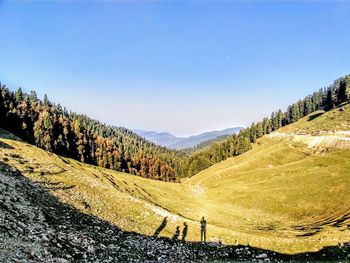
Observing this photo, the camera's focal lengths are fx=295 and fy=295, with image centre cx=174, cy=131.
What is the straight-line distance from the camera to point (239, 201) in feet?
249

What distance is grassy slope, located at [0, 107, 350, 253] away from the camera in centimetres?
3488

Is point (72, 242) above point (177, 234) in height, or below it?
above

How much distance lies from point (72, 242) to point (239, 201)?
60.7m

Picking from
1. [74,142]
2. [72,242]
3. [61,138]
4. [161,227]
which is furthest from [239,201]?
[74,142]

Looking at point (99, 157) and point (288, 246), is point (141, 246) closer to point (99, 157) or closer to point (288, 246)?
point (288, 246)

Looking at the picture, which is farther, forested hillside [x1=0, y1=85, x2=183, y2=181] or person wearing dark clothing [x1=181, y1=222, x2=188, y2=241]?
forested hillside [x1=0, y1=85, x2=183, y2=181]

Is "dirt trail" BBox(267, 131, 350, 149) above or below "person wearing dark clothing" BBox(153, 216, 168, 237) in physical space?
above

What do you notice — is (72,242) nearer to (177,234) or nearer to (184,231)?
(177,234)

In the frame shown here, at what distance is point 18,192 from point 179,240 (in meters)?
16.5

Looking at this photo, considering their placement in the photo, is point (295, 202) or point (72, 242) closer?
point (72, 242)

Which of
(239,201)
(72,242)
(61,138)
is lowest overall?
(239,201)

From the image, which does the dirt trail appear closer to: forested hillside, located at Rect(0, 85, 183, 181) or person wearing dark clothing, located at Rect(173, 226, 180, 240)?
forested hillside, located at Rect(0, 85, 183, 181)

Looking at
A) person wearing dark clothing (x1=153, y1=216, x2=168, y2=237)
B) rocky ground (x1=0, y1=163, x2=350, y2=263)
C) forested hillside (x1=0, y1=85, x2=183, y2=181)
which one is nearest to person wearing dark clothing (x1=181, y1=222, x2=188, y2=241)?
person wearing dark clothing (x1=153, y1=216, x2=168, y2=237)

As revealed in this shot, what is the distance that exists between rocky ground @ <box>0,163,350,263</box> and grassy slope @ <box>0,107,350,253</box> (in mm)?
3538
